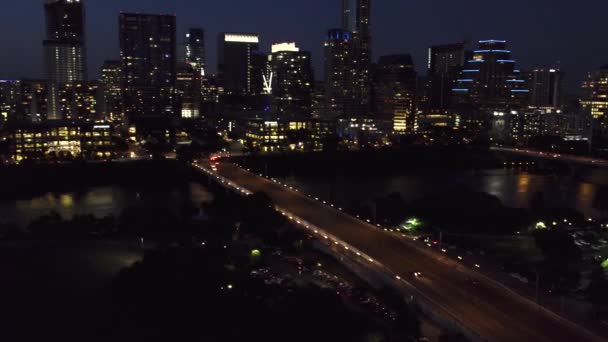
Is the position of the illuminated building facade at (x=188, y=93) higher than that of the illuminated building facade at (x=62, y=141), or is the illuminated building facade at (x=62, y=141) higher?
the illuminated building facade at (x=188, y=93)

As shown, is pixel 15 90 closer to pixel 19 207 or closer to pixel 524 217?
pixel 19 207

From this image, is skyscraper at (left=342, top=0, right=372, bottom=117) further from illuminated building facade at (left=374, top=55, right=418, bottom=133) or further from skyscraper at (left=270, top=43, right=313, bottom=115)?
skyscraper at (left=270, top=43, right=313, bottom=115)

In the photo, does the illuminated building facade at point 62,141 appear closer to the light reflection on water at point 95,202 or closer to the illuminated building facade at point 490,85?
the light reflection on water at point 95,202

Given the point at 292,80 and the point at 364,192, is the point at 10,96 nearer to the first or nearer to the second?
the point at 292,80

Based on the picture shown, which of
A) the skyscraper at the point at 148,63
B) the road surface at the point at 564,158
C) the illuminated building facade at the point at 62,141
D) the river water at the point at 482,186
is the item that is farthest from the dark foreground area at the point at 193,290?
the skyscraper at the point at 148,63

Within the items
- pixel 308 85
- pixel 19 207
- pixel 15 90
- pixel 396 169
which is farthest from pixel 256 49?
pixel 19 207

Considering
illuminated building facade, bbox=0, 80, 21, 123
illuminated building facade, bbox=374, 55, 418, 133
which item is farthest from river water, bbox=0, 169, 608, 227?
illuminated building facade, bbox=0, 80, 21, 123
